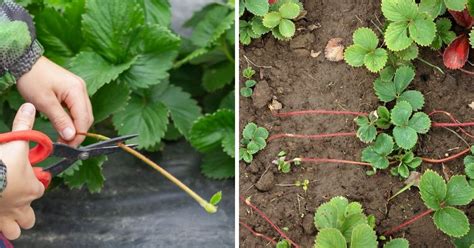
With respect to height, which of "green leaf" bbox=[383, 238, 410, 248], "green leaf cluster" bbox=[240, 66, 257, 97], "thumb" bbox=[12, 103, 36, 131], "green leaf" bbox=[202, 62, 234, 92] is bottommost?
"green leaf" bbox=[202, 62, 234, 92]

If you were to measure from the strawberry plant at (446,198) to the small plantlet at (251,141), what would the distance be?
13.0 inches

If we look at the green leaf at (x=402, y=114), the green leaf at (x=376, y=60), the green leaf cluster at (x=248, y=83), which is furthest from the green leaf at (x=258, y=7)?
the green leaf at (x=402, y=114)

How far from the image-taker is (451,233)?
4.76 feet

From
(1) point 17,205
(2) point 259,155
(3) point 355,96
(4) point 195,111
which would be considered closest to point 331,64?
(3) point 355,96

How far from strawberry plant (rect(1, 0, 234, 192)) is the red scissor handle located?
1.00 ft

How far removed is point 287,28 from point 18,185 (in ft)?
1.98

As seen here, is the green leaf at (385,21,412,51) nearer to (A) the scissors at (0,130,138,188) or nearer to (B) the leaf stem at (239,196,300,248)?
(B) the leaf stem at (239,196,300,248)

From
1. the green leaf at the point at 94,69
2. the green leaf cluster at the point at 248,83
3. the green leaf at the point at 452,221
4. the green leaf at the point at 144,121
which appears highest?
the green leaf cluster at the point at 248,83

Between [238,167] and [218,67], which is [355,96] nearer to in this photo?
[238,167]

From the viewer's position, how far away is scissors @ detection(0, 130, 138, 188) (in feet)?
4.65

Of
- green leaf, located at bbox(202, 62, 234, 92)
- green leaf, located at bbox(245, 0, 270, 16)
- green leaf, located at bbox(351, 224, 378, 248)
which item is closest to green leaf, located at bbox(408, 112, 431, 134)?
green leaf, located at bbox(351, 224, 378, 248)

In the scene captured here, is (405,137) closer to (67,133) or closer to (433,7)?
(433,7)

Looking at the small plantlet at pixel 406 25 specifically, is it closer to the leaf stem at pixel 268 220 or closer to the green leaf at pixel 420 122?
the green leaf at pixel 420 122

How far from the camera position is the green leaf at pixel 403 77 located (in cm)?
158
